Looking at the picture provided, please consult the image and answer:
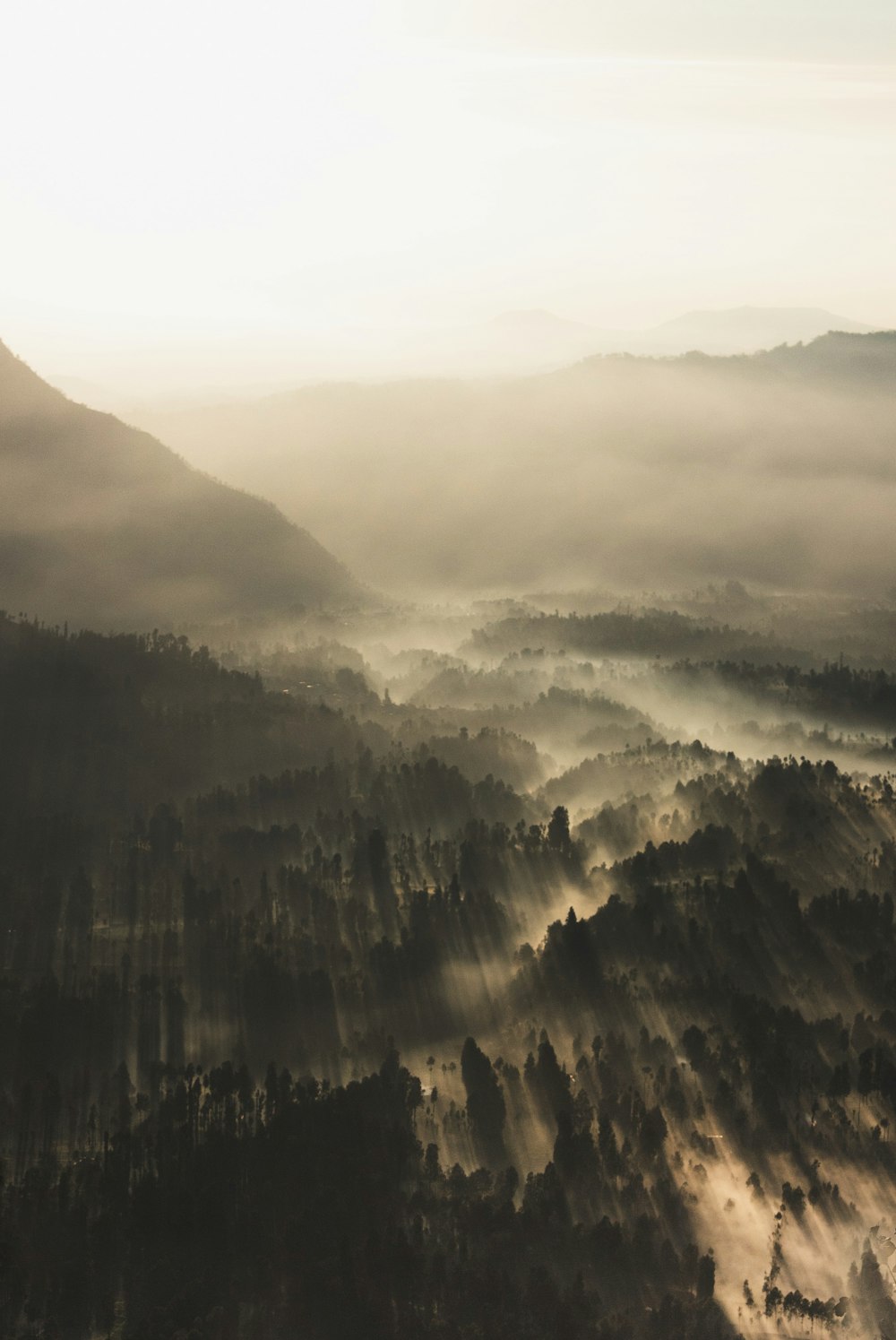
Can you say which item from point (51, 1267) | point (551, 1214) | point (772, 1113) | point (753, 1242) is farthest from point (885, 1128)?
point (51, 1267)

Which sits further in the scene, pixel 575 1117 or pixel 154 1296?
pixel 575 1117

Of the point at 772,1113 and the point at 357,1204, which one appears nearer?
the point at 357,1204

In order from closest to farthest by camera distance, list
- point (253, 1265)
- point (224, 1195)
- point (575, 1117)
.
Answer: point (253, 1265), point (224, 1195), point (575, 1117)

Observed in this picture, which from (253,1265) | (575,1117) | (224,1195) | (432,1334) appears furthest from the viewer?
(575,1117)

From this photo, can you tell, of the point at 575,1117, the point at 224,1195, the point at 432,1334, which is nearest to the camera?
the point at 432,1334

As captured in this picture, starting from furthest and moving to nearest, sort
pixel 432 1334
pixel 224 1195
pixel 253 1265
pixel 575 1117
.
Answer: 1. pixel 575 1117
2. pixel 224 1195
3. pixel 253 1265
4. pixel 432 1334

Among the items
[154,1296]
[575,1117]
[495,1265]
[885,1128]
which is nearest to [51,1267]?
[154,1296]

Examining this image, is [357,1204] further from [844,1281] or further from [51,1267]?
[844,1281]

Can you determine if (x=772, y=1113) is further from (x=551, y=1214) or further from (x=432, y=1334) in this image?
(x=432, y=1334)
